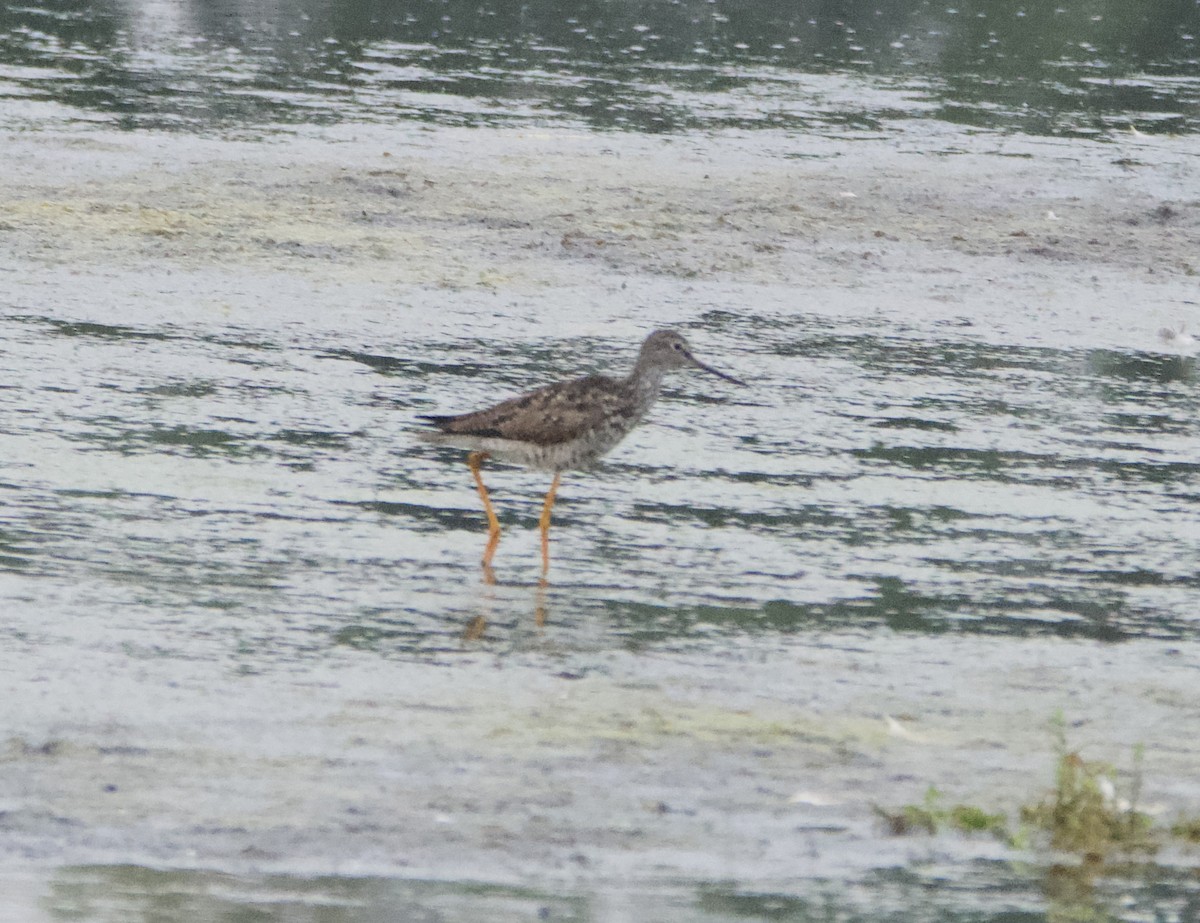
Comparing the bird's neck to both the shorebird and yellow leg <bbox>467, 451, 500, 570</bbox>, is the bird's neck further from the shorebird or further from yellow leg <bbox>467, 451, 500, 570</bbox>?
yellow leg <bbox>467, 451, 500, 570</bbox>

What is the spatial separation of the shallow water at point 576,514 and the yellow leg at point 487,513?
15 cm

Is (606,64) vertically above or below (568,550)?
above

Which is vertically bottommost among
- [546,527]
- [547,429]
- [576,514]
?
[576,514]

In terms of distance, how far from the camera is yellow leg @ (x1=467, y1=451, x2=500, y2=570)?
28.7 ft

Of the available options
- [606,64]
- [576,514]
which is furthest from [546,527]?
[606,64]

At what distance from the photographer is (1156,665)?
7.68 m

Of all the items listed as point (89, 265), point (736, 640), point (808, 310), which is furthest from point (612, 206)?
point (736, 640)

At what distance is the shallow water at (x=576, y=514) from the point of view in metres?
5.98

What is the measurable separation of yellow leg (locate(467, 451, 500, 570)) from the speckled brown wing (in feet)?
0.54

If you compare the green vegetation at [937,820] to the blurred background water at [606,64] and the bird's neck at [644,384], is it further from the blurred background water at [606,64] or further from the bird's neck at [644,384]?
the blurred background water at [606,64]

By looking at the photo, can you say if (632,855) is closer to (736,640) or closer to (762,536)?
(736,640)

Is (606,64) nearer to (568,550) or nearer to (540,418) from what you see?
(540,418)

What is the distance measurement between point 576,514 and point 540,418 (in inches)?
20.7

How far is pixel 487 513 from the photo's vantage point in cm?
909
